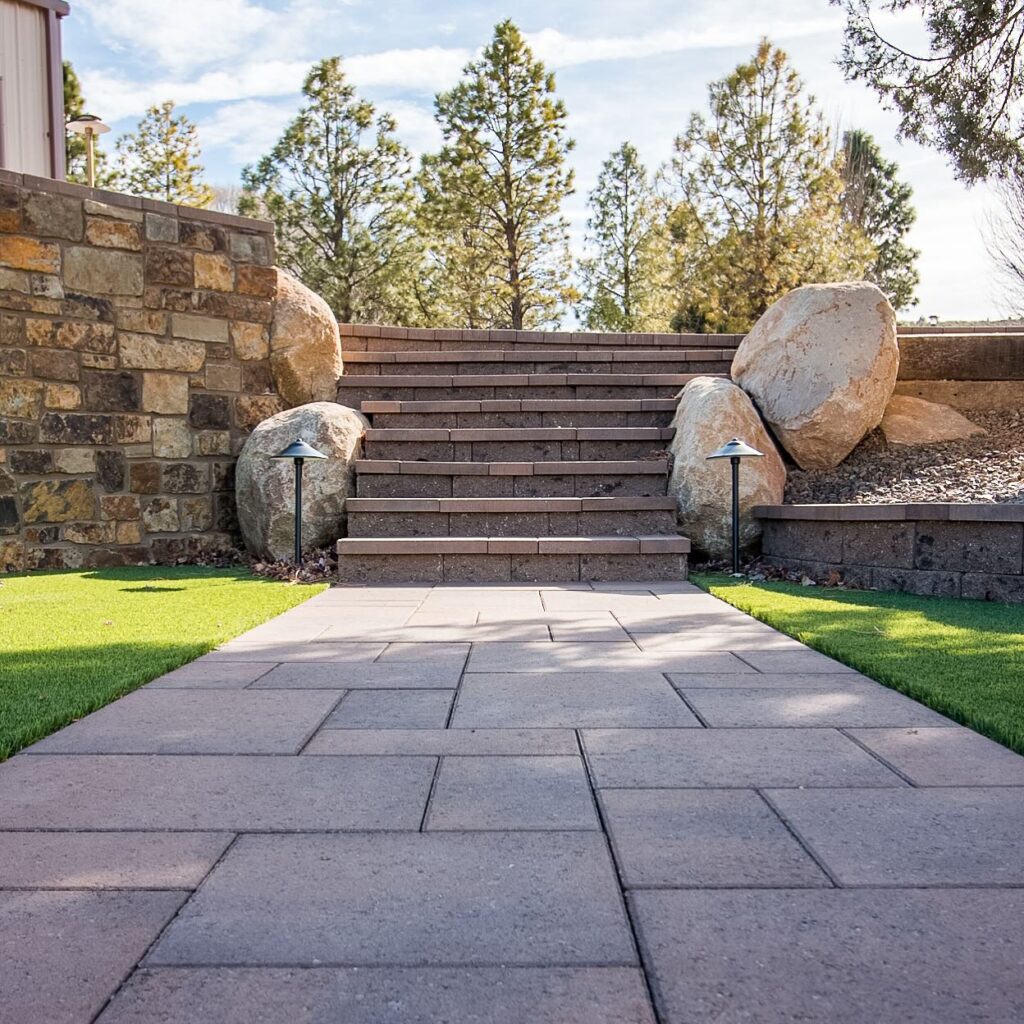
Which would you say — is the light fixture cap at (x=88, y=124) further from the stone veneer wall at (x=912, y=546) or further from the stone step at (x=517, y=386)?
the stone veneer wall at (x=912, y=546)

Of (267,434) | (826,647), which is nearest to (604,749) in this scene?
(826,647)

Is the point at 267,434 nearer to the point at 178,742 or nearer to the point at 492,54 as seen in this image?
the point at 178,742

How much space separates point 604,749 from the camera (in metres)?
2.40

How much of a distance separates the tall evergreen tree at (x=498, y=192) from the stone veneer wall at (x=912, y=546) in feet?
52.0

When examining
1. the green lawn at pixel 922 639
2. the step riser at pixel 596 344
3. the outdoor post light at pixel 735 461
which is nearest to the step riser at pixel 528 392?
the step riser at pixel 596 344

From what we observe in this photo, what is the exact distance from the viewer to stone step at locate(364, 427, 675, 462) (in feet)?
23.2

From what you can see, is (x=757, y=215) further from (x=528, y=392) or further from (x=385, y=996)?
(x=385, y=996)

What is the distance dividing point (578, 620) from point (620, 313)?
21.0 meters

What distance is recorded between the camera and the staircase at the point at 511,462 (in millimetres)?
5891

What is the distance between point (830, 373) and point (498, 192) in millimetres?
15305

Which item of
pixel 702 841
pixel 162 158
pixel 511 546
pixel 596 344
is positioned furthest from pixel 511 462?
pixel 162 158

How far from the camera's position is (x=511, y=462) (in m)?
6.88

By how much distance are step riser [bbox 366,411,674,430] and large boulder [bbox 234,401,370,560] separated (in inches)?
32.6

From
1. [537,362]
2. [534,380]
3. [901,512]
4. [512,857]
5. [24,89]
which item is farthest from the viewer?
[24,89]
